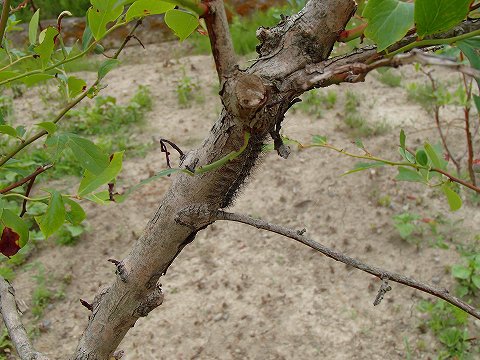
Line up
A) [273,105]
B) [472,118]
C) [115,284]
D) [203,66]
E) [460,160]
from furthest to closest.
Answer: [203,66], [472,118], [460,160], [115,284], [273,105]

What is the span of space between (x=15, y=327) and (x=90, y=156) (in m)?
0.52

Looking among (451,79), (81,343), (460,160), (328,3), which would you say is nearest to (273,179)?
(460,160)

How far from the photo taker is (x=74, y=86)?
2.84 feet

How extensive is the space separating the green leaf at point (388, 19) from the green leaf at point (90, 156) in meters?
0.37

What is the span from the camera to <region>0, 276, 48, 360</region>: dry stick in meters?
0.99

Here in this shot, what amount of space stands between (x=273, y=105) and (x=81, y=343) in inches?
23.3

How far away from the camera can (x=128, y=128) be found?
3.29 metres

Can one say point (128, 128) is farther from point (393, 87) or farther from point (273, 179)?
point (393, 87)

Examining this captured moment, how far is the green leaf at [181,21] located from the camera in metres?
0.65

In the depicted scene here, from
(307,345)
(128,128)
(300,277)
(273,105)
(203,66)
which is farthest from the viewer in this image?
(203,66)

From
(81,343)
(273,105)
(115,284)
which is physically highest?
(273,105)

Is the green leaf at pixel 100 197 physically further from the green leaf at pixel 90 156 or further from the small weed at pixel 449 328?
the small weed at pixel 449 328

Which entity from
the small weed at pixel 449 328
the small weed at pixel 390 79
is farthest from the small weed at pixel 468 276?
the small weed at pixel 390 79

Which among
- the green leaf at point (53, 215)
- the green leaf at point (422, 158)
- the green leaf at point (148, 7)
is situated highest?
the green leaf at point (148, 7)
